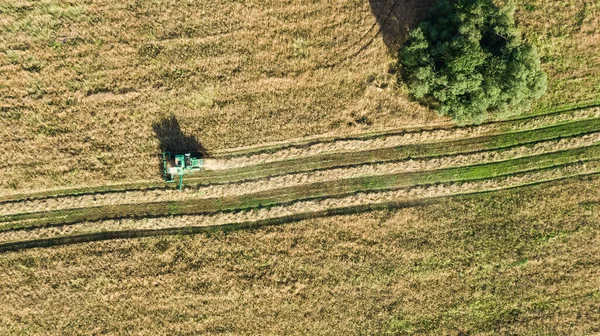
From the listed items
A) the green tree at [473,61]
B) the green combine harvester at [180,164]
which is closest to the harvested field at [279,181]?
the green combine harvester at [180,164]

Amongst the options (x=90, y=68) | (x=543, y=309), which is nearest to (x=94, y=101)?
(x=90, y=68)

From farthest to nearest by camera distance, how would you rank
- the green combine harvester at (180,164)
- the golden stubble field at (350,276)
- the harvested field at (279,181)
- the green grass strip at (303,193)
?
the green grass strip at (303,193) < the golden stubble field at (350,276) < the harvested field at (279,181) < the green combine harvester at (180,164)

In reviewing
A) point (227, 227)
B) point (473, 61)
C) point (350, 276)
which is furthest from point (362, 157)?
point (227, 227)

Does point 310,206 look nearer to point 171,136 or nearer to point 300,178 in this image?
point 300,178

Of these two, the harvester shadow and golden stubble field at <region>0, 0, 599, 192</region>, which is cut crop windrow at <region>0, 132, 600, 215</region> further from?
the harvester shadow

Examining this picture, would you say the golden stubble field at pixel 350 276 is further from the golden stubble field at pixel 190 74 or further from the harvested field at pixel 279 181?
the golden stubble field at pixel 190 74
